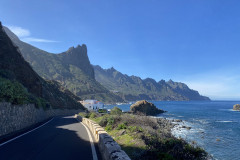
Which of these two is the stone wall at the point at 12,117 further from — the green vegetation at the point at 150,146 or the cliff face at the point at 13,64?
the cliff face at the point at 13,64

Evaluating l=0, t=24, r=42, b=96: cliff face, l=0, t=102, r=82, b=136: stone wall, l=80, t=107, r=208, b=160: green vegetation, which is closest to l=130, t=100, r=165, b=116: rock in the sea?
l=0, t=24, r=42, b=96: cliff face

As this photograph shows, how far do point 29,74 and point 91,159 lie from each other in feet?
101

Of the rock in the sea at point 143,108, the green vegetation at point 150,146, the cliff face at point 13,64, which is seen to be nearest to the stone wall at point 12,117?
the green vegetation at point 150,146

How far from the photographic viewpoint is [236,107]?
112750 mm

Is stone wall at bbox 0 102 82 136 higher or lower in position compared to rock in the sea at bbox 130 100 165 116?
higher

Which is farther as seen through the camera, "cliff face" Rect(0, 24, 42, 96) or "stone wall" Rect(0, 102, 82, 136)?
"cliff face" Rect(0, 24, 42, 96)

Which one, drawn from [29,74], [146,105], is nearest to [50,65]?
[146,105]

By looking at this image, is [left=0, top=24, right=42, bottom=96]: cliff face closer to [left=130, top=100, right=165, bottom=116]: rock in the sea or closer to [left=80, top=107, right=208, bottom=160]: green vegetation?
[left=80, top=107, right=208, bottom=160]: green vegetation

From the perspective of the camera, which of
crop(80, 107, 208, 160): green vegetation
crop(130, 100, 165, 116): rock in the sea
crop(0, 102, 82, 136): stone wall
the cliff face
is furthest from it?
crop(130, 100, 165, 116): rock in the sea

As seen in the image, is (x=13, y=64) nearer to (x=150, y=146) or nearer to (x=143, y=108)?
(x=150, y=146)

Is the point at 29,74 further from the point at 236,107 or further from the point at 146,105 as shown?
the point at 236,107

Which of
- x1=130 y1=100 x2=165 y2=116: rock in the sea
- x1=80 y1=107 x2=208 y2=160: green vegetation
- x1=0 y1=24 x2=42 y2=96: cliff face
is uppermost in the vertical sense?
x1=0 y1=24 x2=42 y2=96: cliff face

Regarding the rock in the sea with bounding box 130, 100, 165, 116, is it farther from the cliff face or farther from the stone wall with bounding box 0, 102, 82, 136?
the stone wall with bounding box 0, 102, 82, 136

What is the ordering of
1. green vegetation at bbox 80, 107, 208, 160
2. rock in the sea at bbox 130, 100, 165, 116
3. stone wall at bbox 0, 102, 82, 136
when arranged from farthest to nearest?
rock in the sea at bbox 130, 100, 165, 116
stone wall at bbox 0, 102, 82, 136
green vegetation at bbox 80, 107, 208, 160
